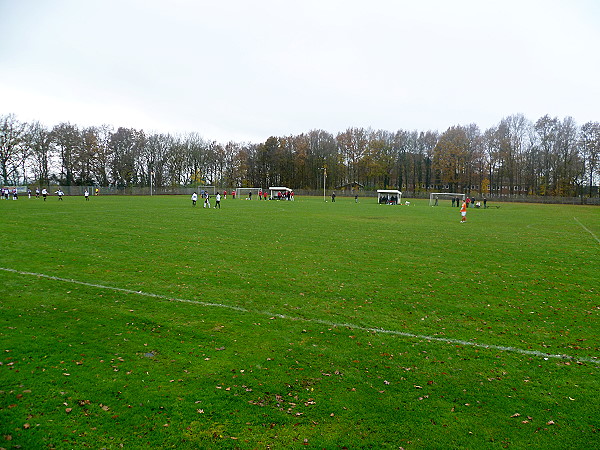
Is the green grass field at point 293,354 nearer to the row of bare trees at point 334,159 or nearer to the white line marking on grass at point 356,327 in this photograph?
the white line marking on grass at point 356,327

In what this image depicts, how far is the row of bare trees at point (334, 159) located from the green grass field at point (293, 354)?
85.4 metres

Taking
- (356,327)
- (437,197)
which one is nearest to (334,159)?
(437,197)

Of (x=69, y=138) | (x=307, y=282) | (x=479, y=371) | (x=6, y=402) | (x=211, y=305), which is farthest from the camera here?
(x=69, y=138)

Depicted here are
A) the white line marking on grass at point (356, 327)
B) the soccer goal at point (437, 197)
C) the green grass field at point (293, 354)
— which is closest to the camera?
the green grass field at point (293, 354)

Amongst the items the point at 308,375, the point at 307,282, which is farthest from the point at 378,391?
the point at 307,282

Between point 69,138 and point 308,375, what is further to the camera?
point 69,138

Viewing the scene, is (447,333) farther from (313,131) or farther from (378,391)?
(313,131)

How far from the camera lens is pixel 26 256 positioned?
1224 cm

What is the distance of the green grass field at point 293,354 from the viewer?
4.16 meters

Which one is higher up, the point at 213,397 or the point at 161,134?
the point at 161,134

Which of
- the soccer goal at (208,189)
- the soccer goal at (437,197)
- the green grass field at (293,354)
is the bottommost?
the green grass field at (293,354)

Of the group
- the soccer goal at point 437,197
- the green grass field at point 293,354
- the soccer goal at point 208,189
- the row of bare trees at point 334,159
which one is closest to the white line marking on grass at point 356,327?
the green grass field at point 293,354

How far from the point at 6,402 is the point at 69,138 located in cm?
9488

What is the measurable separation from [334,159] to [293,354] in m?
100
